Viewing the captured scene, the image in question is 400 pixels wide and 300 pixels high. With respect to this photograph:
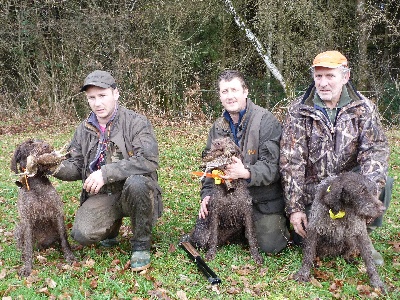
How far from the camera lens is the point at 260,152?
15.8 feet

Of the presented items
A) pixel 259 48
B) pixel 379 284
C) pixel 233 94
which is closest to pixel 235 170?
pixel 233 94

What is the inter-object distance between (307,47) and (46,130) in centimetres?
872

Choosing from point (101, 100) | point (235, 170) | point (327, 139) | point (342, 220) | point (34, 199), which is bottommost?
point (342, 220)

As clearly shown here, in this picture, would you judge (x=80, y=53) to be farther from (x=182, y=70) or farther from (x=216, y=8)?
(x=216, y=8)

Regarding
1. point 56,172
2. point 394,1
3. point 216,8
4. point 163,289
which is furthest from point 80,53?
point 163,289

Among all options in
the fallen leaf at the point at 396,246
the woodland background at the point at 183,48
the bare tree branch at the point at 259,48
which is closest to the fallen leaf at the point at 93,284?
the fallen leaf at the point at 396,246

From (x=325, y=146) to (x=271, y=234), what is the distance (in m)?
1.16

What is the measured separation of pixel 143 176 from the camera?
462cm

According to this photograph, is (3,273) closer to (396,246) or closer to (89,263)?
(89,263)

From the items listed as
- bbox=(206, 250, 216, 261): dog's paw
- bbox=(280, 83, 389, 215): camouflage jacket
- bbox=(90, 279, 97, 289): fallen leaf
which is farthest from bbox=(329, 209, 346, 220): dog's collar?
bbox=(90, 279, 97, 289): fallen leaf

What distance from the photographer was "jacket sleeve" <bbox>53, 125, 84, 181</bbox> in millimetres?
4762

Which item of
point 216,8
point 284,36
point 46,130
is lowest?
point 46,130

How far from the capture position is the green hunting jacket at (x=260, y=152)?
468 cm

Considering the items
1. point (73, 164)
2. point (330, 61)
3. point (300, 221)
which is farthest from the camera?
point (73, 164)
